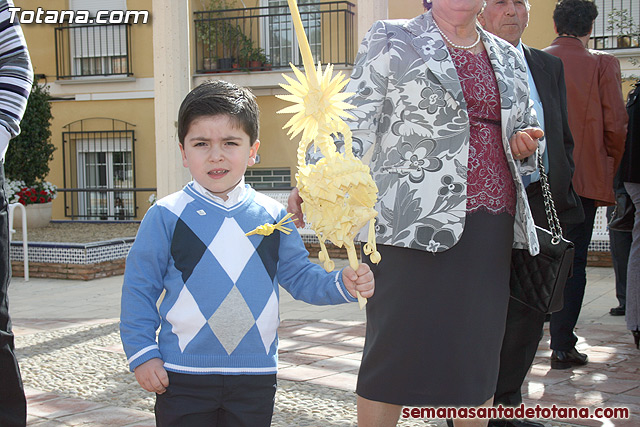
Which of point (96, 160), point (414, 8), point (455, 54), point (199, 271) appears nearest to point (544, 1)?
point (414, 8)

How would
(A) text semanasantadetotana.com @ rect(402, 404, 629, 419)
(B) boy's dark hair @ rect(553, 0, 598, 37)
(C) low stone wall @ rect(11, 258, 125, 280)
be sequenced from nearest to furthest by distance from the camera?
(A) text semanasantadetotana.com @ rect(402, 404, 629, 419) → (B) boy's dark hair @ rect(553, 0, 598, 37) → (C) low stone wall @ rect(11, 258, 125, 280)

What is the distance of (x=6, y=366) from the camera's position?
2.65m

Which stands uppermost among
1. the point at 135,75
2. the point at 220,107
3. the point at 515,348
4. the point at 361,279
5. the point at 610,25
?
the point at 610,25

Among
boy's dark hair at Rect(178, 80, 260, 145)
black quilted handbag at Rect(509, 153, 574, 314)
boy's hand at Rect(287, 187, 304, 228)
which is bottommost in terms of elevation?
black quilted handbag at Rect(509, 153, 574, 314)

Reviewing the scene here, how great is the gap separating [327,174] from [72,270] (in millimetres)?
7643

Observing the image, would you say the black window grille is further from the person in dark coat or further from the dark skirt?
the dark skirt

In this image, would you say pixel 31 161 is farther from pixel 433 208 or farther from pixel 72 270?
pixel 433 208

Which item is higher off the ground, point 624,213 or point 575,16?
point 575,16

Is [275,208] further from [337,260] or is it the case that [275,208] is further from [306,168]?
[337,260]

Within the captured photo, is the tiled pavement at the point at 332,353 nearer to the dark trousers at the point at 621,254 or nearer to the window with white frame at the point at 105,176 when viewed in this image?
the dark trousers at the point at 621,254

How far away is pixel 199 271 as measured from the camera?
2098 mm

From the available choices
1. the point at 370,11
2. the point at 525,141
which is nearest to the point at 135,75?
the point at 370,11

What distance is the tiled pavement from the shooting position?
11.8 feet

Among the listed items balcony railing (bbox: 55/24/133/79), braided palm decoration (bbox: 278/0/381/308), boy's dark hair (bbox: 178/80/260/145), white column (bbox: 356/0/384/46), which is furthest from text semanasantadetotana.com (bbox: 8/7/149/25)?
braided palm decoration (bbox: 278/0/381/308)
